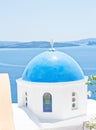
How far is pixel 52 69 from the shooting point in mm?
16906

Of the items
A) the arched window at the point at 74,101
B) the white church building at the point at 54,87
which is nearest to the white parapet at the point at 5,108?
A: the white church building at the point at 54,87

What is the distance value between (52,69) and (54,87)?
89 centimetres

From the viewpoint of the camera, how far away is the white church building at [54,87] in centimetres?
1677

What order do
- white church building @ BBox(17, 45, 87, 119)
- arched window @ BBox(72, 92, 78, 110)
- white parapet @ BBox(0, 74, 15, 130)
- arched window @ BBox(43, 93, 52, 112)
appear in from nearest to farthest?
white parapet @ BBox(0, 74, 15, 130) → white church building @ BBox(17, 45, 87, 119) → arched window @ BBox(43, 93, 52, 112) → arched window @ BBox(72, 92, 78, 110)

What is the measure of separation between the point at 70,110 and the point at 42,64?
263cm

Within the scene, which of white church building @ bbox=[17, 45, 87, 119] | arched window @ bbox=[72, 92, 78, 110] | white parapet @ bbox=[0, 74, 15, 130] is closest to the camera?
white parapet @ bbox=[0, 74, 15, 130]

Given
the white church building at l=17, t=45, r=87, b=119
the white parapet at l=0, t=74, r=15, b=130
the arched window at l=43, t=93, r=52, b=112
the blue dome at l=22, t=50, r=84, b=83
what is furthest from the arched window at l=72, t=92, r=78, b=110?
the white parapet at l=0, t=74, r=15, b=130

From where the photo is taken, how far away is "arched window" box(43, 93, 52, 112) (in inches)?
667

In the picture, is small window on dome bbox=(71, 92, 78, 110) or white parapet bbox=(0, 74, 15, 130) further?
small window on dome bbox=(71, 92, 78, 110)

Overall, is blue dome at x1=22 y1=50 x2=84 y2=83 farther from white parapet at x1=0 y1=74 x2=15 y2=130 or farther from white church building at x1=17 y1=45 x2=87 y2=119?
white parapet at x1=0 y1=74 x2=15 y2=130

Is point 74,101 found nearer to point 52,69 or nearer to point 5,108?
point 52,69

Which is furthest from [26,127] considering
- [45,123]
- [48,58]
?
[48,58]

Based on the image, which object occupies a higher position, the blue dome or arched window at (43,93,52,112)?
the blue dome

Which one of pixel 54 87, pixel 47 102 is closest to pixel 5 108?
pixel 54 87
